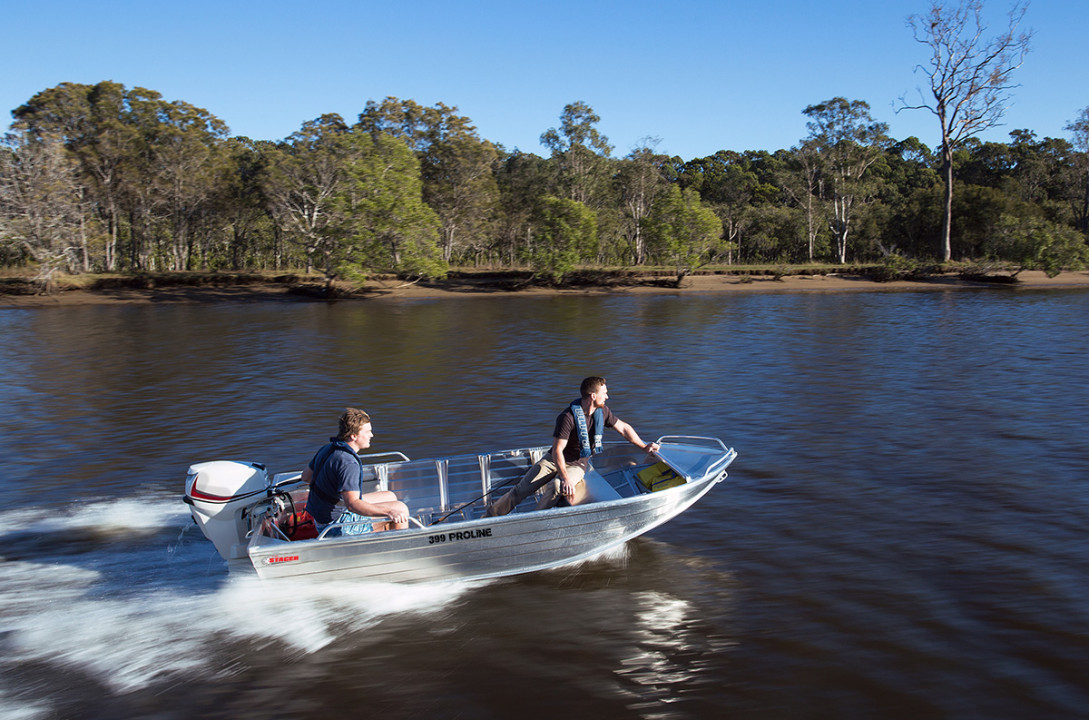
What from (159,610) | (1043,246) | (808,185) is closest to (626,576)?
(159,610)

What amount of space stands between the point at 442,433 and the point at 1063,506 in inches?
349

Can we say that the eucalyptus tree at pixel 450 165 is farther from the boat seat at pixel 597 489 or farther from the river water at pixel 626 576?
the boat seat at pixel 597 489

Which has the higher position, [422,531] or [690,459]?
[690,459]

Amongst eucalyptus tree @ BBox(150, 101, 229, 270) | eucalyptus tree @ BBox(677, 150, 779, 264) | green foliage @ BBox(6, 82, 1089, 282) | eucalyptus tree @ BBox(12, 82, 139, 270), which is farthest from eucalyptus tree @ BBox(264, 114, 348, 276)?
eucalyptus tree @ BBox(677, 150, 779, 264)

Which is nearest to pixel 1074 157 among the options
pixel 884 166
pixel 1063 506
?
pixel 884 166

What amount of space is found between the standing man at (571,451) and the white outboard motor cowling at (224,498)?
90.6 inches

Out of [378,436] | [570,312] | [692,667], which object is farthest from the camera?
[570,312]

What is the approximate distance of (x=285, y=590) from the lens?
22.6 ft

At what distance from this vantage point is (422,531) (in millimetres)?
6711

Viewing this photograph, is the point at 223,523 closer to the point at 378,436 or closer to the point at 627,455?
the point at 627,455

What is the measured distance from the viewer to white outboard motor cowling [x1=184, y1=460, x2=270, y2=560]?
678 centimetres

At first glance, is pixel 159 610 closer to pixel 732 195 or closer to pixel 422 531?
pixel 422 531

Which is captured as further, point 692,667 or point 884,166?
point 884,166

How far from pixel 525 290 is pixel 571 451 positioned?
141ft
